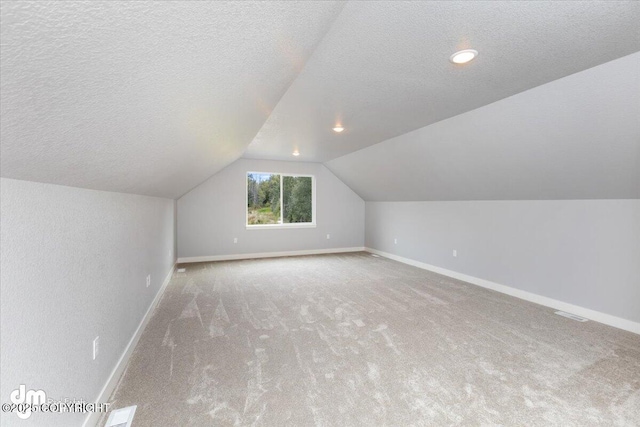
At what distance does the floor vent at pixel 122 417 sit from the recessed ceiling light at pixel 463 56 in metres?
2.85

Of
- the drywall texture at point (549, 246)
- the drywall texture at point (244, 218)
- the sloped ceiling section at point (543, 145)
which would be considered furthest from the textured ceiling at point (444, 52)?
the drywall texture at point (244, 218)

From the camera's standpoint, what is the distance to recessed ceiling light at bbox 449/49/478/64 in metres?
1.86

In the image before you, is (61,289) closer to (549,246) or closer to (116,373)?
(116,373)

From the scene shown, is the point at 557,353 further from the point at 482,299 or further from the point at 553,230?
Answer: the point at 553,230

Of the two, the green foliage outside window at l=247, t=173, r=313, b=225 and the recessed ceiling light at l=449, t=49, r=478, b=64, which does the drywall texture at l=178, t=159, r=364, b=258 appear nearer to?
the green foliage outside window at l=247, t=173, r=313, b=225

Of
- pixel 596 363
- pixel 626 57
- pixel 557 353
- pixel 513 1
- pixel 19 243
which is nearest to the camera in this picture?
pixel 19 243

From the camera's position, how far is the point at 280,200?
6.66m

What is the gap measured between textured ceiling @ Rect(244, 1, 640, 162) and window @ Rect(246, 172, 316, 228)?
11.4 ft

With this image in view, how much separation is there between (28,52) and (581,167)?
3.69 metres

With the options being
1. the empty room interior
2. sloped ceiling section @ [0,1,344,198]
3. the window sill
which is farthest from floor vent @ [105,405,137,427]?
the window sill

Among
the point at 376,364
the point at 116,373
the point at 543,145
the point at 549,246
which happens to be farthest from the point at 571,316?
the point at 116,373

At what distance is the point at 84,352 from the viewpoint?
146 cm

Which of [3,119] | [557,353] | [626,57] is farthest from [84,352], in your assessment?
[626,57]

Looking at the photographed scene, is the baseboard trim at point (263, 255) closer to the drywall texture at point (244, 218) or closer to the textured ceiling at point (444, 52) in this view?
the drywall texture at point (244, 218)
